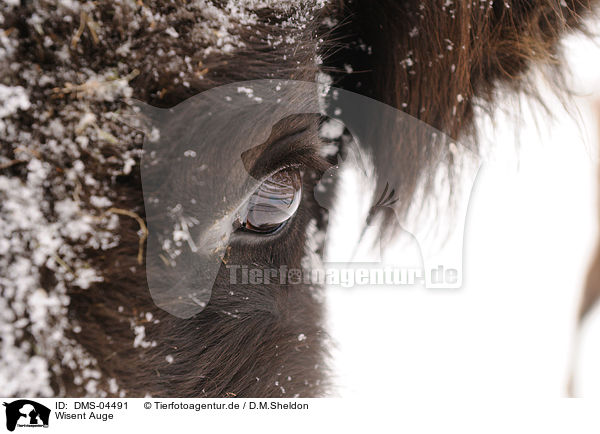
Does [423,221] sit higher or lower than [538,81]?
lower

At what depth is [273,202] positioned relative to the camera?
45 centimetres

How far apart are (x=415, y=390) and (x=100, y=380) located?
344 mm

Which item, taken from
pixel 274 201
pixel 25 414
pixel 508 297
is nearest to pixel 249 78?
pixel 274 201

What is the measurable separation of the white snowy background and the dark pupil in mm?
85

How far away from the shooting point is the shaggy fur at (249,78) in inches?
12.8

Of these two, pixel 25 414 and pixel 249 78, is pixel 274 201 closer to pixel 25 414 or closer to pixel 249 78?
pixel 249 78

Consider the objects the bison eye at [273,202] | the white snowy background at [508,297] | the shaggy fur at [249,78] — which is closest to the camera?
the shaggy fur at [249,78]

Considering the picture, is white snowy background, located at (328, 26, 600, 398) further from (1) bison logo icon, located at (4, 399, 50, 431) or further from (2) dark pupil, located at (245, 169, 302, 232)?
(1) bison logo icon, located at (4, 399, 50, 431)

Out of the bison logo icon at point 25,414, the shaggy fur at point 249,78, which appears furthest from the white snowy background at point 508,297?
the bison logo icon at point 25,414

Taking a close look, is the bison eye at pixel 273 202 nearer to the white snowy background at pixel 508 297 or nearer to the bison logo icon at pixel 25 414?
the white snowy background at pixel 508 297

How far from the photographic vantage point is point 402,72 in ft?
1.46

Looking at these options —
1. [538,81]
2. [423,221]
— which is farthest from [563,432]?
[538,81]

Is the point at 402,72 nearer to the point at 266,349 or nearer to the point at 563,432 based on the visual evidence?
the point at 266,349

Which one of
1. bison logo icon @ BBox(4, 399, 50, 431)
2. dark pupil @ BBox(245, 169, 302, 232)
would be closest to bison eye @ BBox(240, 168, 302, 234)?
dark pupil @ BBox(245, 169, 302, 232)
